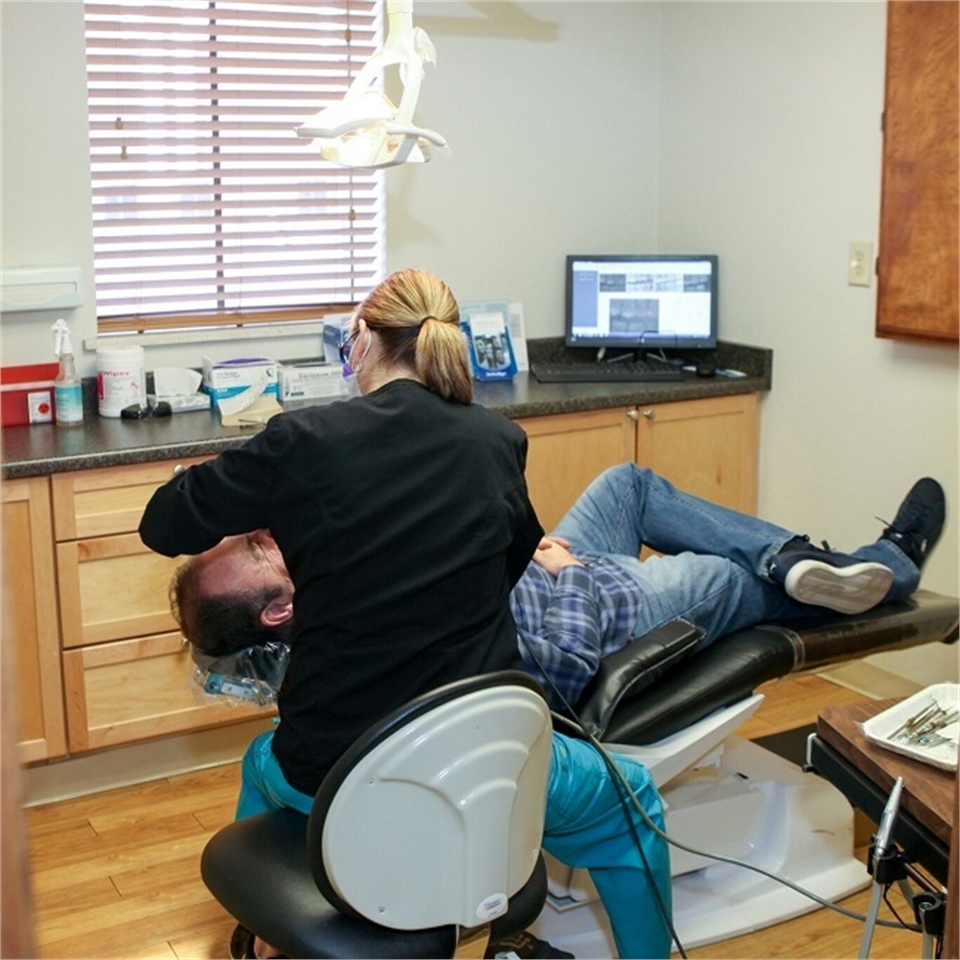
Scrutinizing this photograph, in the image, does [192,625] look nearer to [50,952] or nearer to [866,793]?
[50,952]

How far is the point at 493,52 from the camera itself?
145 inches

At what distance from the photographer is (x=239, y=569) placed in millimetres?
1983

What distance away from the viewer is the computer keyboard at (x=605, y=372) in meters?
3.67

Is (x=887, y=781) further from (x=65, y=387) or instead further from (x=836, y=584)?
(x=65, y=387)

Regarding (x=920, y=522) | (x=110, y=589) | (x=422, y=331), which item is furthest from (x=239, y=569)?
(x=920, y=522)

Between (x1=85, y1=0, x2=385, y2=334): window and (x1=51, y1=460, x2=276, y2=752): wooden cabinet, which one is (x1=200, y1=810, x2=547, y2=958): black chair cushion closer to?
(x1=51, y1=460, x2=276, y2=752): wooden cabinet

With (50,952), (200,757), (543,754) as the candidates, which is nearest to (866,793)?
(543,754)

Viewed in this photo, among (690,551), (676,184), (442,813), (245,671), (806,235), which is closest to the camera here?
(442,813)

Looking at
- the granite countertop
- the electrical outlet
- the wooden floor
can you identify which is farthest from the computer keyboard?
the wooden floor

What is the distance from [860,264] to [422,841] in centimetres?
227

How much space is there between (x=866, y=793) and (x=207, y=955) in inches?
51.1

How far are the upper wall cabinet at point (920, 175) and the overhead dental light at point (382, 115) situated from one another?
1.25 m

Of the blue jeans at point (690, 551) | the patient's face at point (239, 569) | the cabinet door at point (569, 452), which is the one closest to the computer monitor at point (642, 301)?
the cabinet door at point (569, 452)

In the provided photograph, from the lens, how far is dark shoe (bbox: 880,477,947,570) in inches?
116
